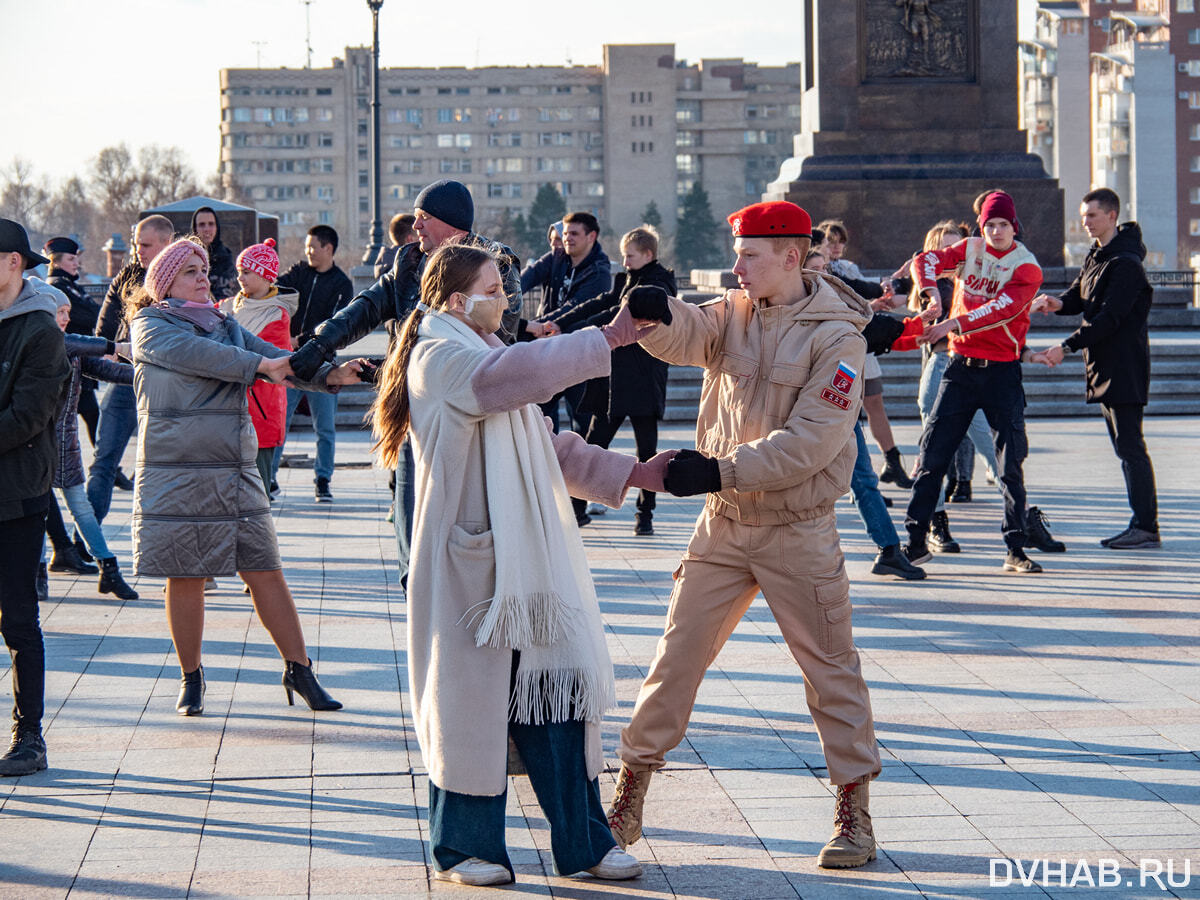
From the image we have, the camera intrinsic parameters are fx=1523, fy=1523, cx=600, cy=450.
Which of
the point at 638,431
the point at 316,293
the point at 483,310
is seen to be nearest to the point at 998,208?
the point at 638,431

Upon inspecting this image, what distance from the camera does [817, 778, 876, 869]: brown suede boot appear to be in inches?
170

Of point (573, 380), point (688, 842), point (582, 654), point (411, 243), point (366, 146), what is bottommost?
point (688, 842)

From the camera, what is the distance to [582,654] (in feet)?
13.6

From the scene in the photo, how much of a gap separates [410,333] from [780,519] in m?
1.19

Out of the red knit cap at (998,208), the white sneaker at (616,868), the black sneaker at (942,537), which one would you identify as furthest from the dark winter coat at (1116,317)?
the white sneaker at (616,868)

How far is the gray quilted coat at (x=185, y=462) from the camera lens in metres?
5.82

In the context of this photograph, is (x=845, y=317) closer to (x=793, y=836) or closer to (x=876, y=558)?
(x=793, y=836)

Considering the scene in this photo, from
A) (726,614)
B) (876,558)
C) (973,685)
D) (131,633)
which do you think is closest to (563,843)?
(726,614)

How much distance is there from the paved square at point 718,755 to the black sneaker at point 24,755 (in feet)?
0.26

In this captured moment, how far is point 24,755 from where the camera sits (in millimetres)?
5352

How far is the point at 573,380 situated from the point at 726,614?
932 mm

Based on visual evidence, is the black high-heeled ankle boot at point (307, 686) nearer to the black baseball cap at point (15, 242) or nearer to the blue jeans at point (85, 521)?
the black baseball cap at point (15, 242)

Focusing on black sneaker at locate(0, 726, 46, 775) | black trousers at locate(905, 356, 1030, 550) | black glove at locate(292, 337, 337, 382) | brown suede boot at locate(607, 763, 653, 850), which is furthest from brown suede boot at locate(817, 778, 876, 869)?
black trousers at locate(905, 356, 1030, 550)

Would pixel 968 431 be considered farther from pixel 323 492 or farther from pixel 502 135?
pixel 502 135
